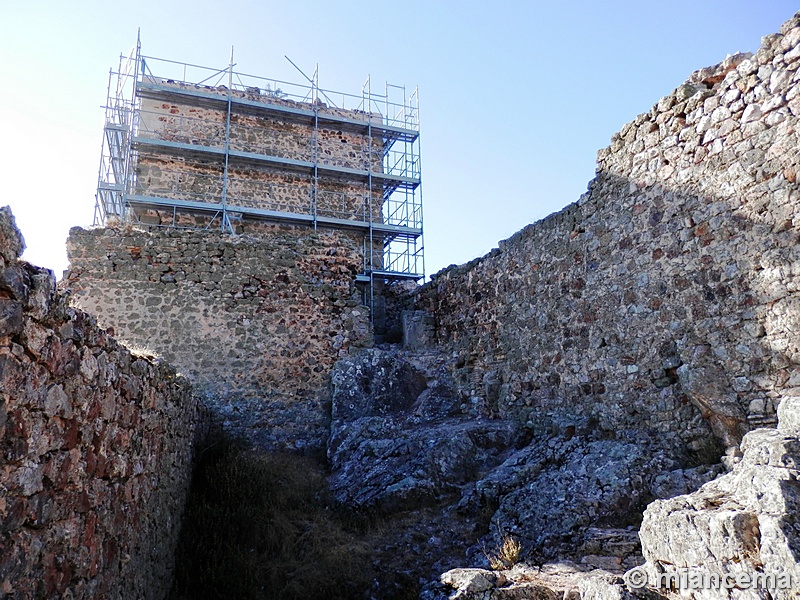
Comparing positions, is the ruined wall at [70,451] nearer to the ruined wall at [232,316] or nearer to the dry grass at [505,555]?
the dry grass at [505,555]

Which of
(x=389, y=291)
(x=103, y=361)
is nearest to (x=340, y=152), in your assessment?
(x=389, y=291)

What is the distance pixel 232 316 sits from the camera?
9.61m

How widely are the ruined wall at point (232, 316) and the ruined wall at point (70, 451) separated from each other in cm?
470

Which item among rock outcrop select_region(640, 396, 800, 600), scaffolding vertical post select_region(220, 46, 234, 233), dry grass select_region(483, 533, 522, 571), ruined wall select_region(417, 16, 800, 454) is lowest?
dry grass select_region(483, 533, 522, 571)

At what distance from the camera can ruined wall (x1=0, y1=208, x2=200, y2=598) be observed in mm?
2391

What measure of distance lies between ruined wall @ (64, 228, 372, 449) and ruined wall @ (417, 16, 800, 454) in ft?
10.2

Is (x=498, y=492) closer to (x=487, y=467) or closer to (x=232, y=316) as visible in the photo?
(x=487, y=467)

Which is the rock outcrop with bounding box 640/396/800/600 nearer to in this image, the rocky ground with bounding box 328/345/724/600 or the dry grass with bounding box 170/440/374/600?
the rocky ground with bounding box 328/345/724/600

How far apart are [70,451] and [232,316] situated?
6752 mm

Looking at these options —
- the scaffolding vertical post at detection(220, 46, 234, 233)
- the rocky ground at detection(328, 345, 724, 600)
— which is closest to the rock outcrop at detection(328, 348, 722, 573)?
the rocky ground at detection(328, 345, 724, 600)

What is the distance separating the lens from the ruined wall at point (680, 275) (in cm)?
515

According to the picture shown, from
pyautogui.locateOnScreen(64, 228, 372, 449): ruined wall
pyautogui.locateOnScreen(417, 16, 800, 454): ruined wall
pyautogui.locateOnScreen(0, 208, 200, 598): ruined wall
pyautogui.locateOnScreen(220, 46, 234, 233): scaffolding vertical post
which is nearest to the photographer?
pyautogui.locateOnScreen(0, 208, 200, 598): ruined wall

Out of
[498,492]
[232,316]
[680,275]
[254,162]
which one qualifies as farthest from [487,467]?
[254,162]

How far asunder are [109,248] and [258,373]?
3.13 metres
